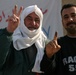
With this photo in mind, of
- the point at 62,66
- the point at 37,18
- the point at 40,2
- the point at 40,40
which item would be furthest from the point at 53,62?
the point at 40,2

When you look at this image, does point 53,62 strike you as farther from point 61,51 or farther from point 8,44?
point 8,44

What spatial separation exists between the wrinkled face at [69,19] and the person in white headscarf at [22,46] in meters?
0.22

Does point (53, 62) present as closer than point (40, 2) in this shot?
Yes

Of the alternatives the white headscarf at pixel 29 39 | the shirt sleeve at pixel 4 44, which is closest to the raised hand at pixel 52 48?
the white headscarf at pixel 29 39

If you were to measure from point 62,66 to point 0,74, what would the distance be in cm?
50

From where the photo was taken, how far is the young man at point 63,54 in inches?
78.9

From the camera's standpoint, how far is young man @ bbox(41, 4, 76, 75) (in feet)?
6.57

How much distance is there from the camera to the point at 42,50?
220 cm

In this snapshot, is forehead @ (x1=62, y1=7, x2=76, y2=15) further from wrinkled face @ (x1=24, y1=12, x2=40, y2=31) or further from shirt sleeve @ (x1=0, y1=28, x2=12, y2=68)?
shirt sleeve @ (x1=0, y1=28, x2=12, y2=68)

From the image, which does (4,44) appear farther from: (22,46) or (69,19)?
(69,19)

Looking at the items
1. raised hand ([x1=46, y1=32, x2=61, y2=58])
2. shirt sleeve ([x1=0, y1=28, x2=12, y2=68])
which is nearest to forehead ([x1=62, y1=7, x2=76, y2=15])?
raised hand ([x1=46, y1=32, x2=61, y2=58])

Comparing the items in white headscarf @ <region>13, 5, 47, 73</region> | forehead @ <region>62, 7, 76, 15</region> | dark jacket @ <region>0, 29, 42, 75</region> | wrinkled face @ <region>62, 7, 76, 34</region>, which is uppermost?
forehead @ <region>62, 7, 76, 15</region>

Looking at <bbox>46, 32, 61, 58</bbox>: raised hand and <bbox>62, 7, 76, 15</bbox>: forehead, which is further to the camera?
<bbox>62, 7, 76, 15</bbox>: forehead

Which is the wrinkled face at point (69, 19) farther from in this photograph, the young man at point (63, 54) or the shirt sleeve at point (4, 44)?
the shirt sleeve at point (4, 44)
